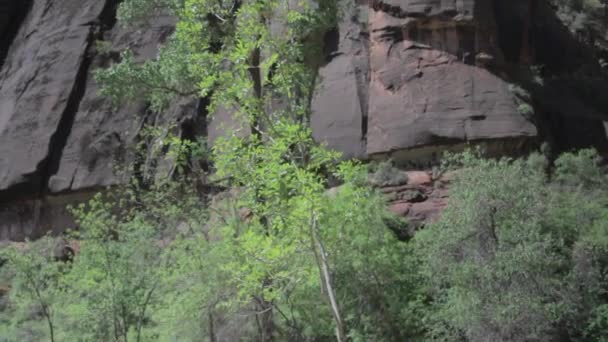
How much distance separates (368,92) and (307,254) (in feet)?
38.8

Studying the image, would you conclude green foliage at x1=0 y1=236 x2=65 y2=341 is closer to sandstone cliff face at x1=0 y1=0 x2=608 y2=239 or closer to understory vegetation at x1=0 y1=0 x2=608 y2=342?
understory vegetation at x1=0 y1=0 x2=608 y2=342

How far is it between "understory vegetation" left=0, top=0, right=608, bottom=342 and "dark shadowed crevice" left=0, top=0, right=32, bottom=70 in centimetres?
1792

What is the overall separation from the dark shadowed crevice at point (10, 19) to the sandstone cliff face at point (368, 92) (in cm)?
43

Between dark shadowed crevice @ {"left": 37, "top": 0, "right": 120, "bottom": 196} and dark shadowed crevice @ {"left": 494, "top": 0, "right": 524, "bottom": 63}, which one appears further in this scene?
dark shadowed crevice @ {"left": 37, "top": 0, "right": 120, "bottom": 196}

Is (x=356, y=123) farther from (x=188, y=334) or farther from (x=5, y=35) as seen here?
(x=5, y=35)

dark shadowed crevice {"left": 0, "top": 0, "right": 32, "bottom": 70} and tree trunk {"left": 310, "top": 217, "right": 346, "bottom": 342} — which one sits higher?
dark shadowed crevice {"left": 0, "top": 0, "right": 32, "bottom": 70}

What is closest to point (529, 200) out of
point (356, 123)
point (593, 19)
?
point (356, 123)

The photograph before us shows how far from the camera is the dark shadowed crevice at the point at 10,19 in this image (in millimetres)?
36875

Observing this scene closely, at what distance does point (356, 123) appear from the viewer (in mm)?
25156

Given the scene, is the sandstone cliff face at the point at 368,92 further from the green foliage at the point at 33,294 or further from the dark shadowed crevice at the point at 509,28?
the green foliage at the point at 33,294

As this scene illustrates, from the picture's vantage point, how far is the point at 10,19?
37250 millimetres

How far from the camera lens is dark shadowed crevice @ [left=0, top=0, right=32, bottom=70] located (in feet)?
121

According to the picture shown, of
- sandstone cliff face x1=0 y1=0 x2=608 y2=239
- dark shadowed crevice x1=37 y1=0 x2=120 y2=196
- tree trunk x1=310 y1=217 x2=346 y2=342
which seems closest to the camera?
tree trunk x1=310 y1=217 x2=346 y2=342

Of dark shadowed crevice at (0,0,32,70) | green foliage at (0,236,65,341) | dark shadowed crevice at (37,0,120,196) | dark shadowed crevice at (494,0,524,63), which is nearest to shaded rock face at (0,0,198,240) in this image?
dark shadowed crevice at (37,0,120,196)
